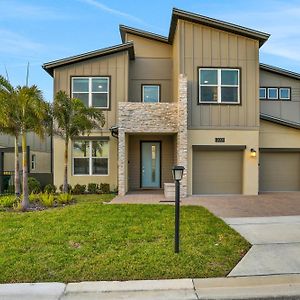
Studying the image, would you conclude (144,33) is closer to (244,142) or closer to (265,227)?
(244,142)

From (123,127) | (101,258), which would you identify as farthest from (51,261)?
(123,127)

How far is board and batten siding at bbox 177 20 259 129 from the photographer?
1449 cm

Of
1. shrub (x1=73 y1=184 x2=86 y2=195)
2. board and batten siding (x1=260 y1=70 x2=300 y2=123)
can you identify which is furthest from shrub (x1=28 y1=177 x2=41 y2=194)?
board and batten siding (x1=260 y1=70 x2=300 y2=123)

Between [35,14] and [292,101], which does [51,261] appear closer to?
[35,14]

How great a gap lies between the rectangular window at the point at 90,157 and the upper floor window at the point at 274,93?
919 cm

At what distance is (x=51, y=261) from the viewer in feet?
17.9

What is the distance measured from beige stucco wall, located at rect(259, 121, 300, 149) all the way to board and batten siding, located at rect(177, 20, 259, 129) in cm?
145

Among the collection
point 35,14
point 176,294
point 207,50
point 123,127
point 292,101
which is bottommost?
point 176,294

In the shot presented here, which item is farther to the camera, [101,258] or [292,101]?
[292,101]

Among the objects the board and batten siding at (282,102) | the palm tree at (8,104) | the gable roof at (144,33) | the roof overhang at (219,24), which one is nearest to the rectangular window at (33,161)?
the gable roof at (144,33)

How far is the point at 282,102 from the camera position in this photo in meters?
18.2

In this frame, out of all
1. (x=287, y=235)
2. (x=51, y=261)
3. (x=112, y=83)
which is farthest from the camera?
(x=112, y=83)

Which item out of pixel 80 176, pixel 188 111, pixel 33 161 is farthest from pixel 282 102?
pixel 33 161

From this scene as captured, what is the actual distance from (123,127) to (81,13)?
760 cm
